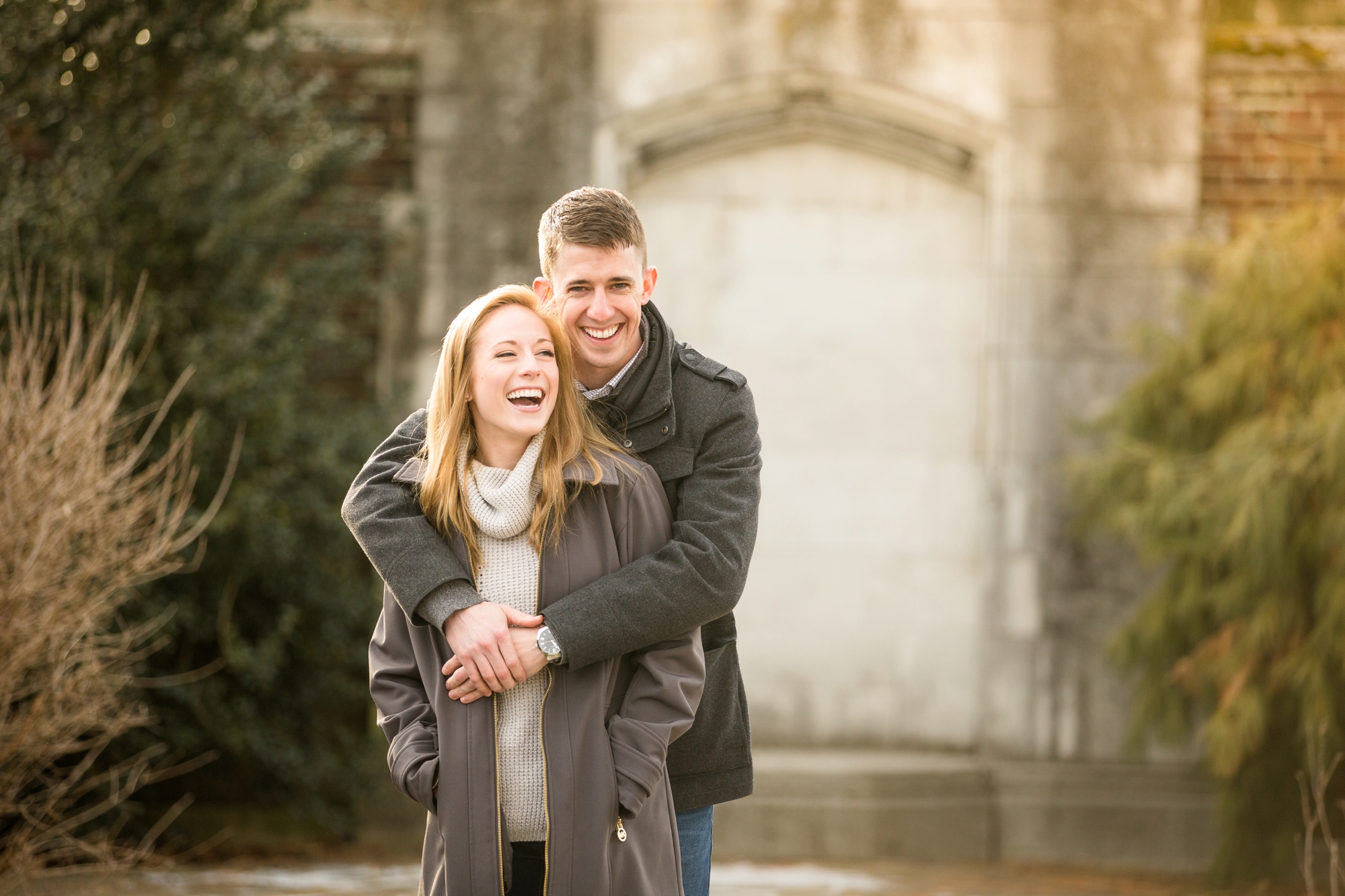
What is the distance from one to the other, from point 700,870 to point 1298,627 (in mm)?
3449

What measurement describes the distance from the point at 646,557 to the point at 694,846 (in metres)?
0.75

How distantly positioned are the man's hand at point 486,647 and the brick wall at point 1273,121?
5.03 m

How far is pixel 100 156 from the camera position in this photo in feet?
16.8


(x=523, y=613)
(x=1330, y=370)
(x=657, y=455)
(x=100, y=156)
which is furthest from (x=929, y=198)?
(x=523, y=613)

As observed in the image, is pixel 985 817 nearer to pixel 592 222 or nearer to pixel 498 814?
pixel 498 814

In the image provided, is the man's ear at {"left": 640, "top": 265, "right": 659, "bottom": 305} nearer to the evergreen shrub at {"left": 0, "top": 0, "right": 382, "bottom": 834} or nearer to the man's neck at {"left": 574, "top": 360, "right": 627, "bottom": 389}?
the man's neck at {"left": 574, "top": 360, "right": 627, "bottom": 389}

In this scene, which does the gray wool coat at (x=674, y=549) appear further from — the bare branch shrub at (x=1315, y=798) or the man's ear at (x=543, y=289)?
the bare branch shrub at (x=1315, y=798)

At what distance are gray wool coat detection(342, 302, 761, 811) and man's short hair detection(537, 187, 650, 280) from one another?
23cm

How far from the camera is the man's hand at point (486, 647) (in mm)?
2137

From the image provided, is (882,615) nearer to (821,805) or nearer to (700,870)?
(821,805)

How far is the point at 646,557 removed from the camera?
90.0 inches

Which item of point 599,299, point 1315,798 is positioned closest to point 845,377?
point 1315,798

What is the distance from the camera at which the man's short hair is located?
7.96 ft

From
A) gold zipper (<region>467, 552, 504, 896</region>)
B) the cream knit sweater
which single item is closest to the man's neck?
the cream knit sweater
